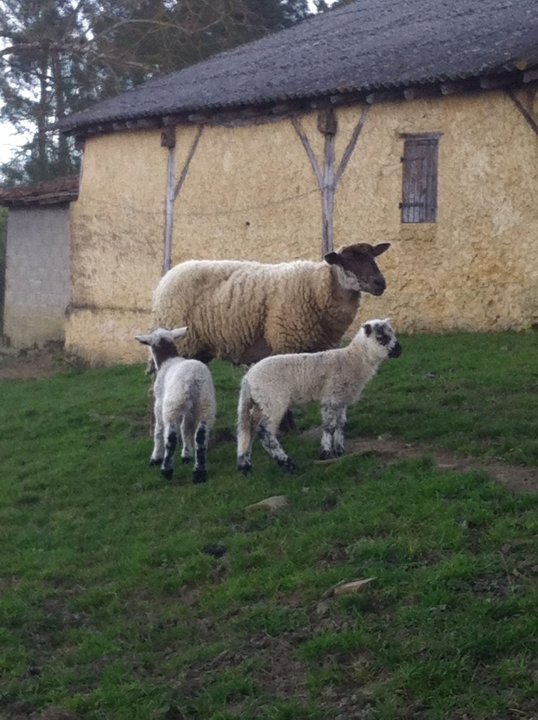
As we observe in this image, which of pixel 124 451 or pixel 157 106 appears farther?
pixel 157 106

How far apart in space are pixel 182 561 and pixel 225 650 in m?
1.50

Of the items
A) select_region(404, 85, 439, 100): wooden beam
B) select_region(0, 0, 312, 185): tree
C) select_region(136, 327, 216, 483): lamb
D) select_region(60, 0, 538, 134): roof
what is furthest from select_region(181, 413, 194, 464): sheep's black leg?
select_region(0, 0, 312, 185): tree

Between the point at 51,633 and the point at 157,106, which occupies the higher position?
the point at 157,106

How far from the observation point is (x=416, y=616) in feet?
20.4

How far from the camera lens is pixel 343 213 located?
16.9m

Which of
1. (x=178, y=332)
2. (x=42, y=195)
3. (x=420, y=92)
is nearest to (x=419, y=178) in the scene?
(x=420, y=92)

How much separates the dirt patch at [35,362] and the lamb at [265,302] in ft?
32.1

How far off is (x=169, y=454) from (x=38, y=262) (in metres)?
14.3

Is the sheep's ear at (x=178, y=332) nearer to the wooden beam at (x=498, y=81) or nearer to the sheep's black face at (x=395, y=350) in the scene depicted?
the sheep's black face at (x=395, y=350)

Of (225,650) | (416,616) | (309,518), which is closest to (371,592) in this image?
(416,616)

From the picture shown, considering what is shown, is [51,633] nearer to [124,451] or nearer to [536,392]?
[124,451]

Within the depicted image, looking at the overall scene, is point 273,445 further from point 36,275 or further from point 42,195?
point 36,275

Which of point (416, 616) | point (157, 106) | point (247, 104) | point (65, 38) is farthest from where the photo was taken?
point (65, 38)

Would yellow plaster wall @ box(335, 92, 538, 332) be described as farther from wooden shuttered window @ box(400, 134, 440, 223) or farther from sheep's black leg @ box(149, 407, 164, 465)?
sheep's black leg @ box(149, 407, 164, 465)
